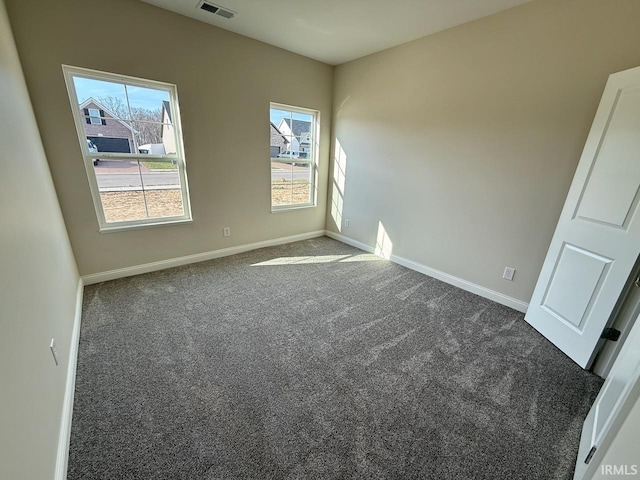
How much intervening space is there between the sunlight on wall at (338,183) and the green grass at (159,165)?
227 centimetres

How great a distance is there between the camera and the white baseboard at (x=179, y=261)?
9.03ft

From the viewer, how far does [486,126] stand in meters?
2.53

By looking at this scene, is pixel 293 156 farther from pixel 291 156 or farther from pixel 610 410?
pixel 610 410

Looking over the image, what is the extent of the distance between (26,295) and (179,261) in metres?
2.09

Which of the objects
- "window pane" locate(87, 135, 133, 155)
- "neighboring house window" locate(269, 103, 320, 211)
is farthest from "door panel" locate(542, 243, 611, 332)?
"window pane" locate(87, 135, 133, 155)

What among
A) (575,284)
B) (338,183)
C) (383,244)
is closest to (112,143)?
(338,183)

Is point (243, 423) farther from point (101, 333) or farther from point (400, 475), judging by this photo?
point (101, 333)

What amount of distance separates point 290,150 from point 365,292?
2.33 meters

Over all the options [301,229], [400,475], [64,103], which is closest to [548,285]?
[400,475]

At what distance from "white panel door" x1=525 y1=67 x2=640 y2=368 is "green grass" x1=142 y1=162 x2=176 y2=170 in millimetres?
3697

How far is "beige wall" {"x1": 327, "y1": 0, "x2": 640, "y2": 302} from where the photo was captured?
2.01 metres

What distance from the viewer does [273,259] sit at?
139 inches

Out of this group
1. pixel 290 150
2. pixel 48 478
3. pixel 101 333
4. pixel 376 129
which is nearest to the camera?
pixel 48 478

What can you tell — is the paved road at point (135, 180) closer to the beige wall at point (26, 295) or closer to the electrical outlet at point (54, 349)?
the beige wall at point (26, 295)
